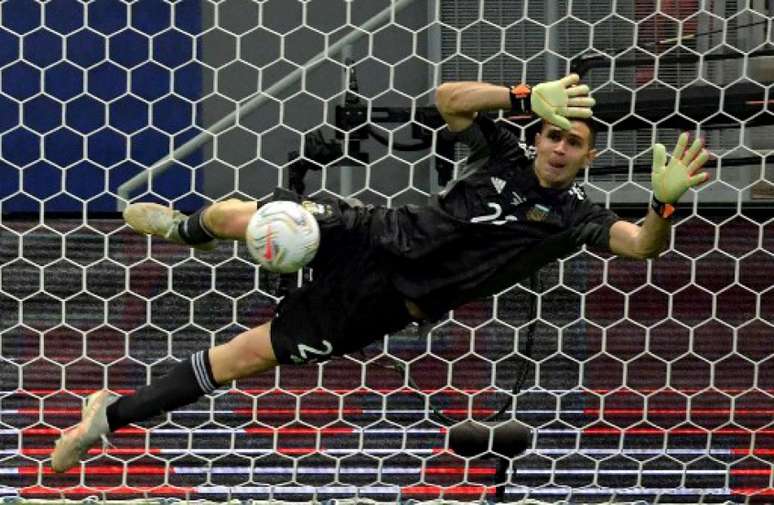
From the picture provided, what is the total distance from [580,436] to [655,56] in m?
1.07

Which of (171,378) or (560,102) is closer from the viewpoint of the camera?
(560,102)

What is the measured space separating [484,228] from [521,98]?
0.37 metres

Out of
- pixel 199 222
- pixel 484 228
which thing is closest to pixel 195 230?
pixel 199 222

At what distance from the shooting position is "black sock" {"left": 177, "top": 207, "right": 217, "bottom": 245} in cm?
365

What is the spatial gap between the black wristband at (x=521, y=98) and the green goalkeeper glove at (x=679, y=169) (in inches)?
12.0

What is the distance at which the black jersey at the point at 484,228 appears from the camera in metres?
3.58

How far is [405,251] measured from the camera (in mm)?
3604

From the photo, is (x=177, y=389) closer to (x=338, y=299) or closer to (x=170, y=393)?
(x=170, y=393)

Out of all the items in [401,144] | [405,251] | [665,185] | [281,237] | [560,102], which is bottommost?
[401,144]

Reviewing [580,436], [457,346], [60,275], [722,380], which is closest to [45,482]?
[60,275]

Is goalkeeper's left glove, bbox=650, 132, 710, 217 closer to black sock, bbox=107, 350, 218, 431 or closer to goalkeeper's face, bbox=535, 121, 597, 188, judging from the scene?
goalkeeper's face, bbox=535, 121, 597, 188

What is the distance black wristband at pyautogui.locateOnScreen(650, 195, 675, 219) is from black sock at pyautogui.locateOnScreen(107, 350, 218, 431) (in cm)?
113

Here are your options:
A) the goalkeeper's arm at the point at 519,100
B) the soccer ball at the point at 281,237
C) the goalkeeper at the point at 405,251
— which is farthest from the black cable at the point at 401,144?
the soccer ball at the point at 281,237

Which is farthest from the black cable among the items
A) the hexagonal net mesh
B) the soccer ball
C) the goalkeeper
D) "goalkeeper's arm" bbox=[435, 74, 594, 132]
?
the soccer ball
